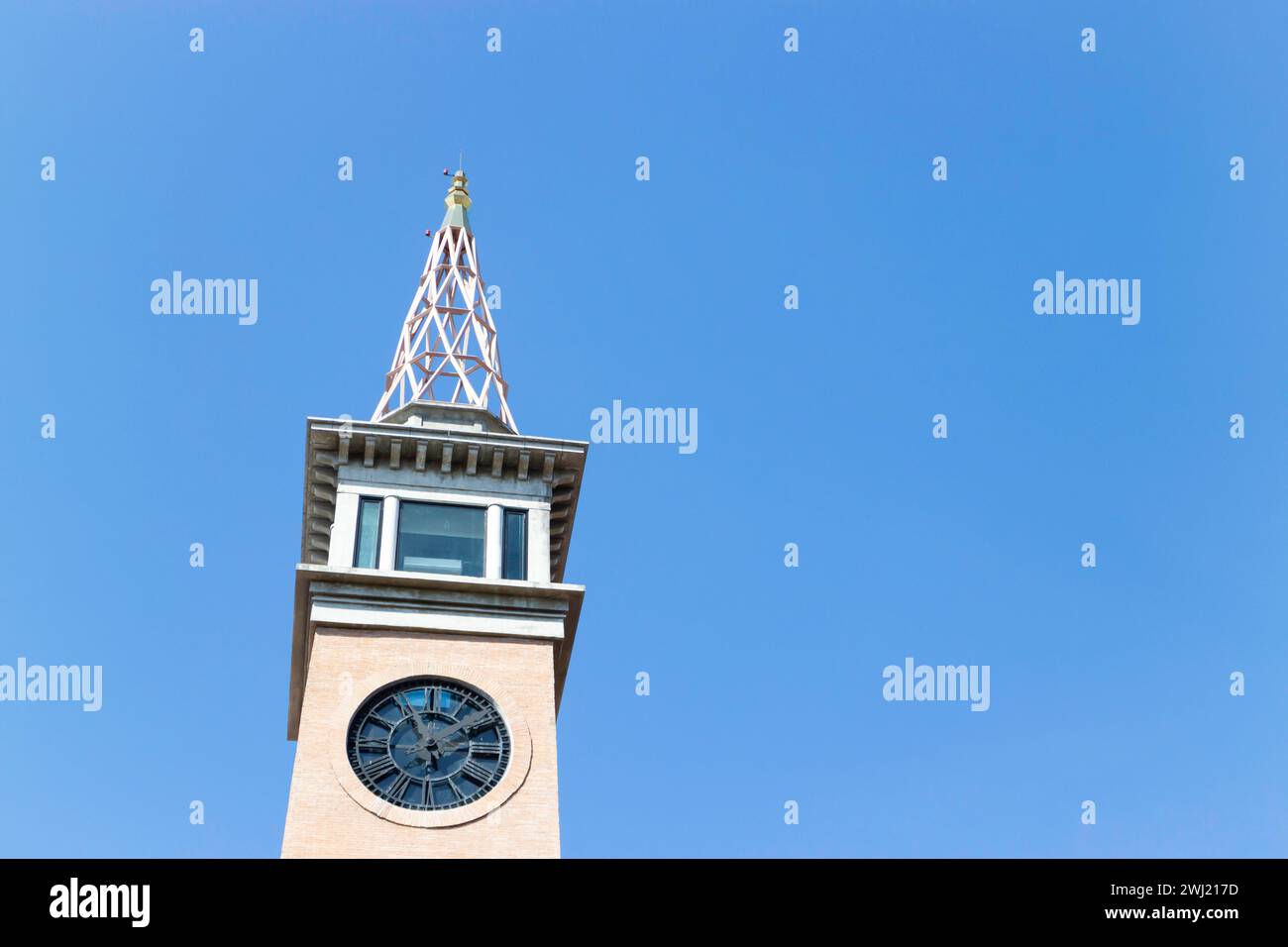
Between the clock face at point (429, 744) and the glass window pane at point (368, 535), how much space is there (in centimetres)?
396

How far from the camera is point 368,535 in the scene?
47125 mm

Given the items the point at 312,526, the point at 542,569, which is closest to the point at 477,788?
the point at 542,569

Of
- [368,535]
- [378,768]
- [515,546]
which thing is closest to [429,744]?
[378,768]

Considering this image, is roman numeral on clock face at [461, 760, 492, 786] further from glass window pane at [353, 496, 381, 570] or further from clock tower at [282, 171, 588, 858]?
glass window pane at [353, 496, 381, 570]

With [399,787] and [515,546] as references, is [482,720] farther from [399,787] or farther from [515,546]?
[515,546]

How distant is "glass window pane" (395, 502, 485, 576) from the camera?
46.8 m

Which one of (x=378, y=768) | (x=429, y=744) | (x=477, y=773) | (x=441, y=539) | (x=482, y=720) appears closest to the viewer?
(x=378, y=768)

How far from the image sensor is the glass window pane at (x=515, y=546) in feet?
154

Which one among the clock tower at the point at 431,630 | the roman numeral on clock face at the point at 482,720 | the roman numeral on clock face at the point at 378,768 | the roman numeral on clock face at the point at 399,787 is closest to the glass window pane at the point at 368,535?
the clock tower at the point at 431,630

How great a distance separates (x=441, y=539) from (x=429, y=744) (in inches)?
247

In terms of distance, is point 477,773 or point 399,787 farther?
point 477,773

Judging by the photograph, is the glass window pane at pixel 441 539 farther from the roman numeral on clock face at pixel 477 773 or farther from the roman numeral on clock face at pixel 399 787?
the roman numeral on clock face at pixel 399 787
